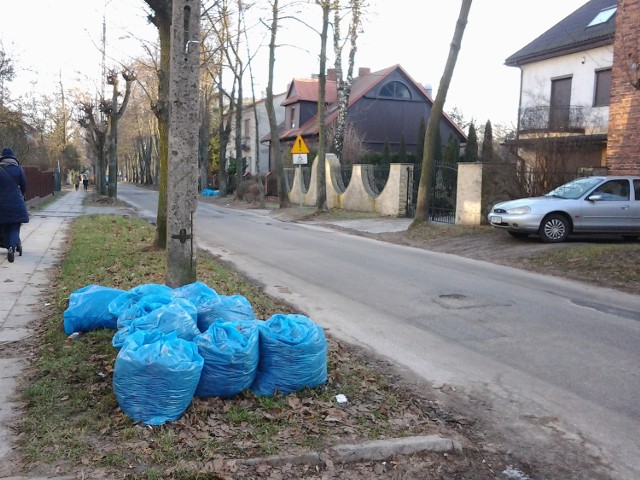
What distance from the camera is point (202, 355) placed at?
14.3 feet

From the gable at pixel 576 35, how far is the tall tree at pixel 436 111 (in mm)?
Result: 9619

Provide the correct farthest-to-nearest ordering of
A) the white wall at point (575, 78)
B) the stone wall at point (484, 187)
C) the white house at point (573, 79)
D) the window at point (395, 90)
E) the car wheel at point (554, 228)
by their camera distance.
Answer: the window at point (395, 90), the white wall at point (575, 78), the white house at point (573, 79), the stone wall at point (484, 187), the car wheel at point (554, 228)

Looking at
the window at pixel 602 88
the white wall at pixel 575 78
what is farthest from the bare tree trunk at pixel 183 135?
the window at pixel 602 88

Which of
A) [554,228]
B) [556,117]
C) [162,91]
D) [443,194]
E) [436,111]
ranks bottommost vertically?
[554,228]

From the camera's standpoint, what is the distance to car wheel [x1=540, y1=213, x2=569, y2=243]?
14.0 m

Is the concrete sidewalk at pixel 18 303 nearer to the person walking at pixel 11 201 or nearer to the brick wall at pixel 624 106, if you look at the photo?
the person walking at pixel 11 201

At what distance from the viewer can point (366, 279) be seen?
1072cm

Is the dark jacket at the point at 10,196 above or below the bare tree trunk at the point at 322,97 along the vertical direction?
below

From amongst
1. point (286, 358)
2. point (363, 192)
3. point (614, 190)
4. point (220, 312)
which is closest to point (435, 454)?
point (286, 358)

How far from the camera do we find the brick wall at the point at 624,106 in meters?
15.6

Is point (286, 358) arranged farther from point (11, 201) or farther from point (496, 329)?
point (11, 201)

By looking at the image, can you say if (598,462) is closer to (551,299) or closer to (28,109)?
(551,299)

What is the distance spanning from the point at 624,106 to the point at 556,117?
607 centimetres

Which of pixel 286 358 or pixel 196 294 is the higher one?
pixel 196 294
